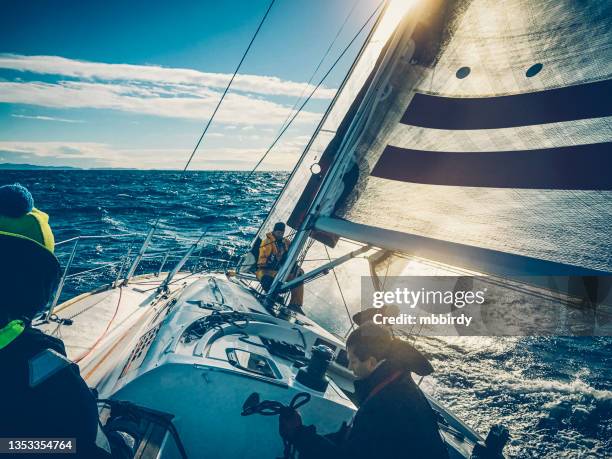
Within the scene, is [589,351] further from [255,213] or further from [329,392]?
[255,213]

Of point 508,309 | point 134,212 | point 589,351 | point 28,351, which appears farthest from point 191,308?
point 134,212

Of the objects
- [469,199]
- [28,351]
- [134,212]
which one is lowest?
[28,351]

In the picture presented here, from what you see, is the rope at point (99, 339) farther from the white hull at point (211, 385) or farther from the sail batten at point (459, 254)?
the sail batten at point (459, 254)

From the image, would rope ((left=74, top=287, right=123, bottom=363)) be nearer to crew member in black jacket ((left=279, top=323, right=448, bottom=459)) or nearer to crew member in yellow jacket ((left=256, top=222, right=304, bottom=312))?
crew member in yellow jacket ((left=256, top=222, right=304, bottom=312))

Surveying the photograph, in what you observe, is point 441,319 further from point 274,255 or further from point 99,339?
point 99,339

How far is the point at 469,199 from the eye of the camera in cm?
288

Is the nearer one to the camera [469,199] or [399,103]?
[469,199]

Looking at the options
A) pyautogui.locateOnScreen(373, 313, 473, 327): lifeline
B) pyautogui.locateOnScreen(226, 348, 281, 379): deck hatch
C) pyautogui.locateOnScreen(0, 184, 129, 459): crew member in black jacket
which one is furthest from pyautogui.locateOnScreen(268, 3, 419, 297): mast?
pyautogui.locateOnScreen(373, 313, 473, 327): lifeline

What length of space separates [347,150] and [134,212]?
874 inches

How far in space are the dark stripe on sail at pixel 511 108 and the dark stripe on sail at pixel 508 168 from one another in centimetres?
25

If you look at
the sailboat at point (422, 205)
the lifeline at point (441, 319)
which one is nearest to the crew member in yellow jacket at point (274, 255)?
the sailboat at point (422, 205)

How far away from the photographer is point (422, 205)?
120 inches

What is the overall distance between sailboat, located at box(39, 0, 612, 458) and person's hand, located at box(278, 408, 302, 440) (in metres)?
0.20

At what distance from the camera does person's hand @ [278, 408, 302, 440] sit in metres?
1.73
